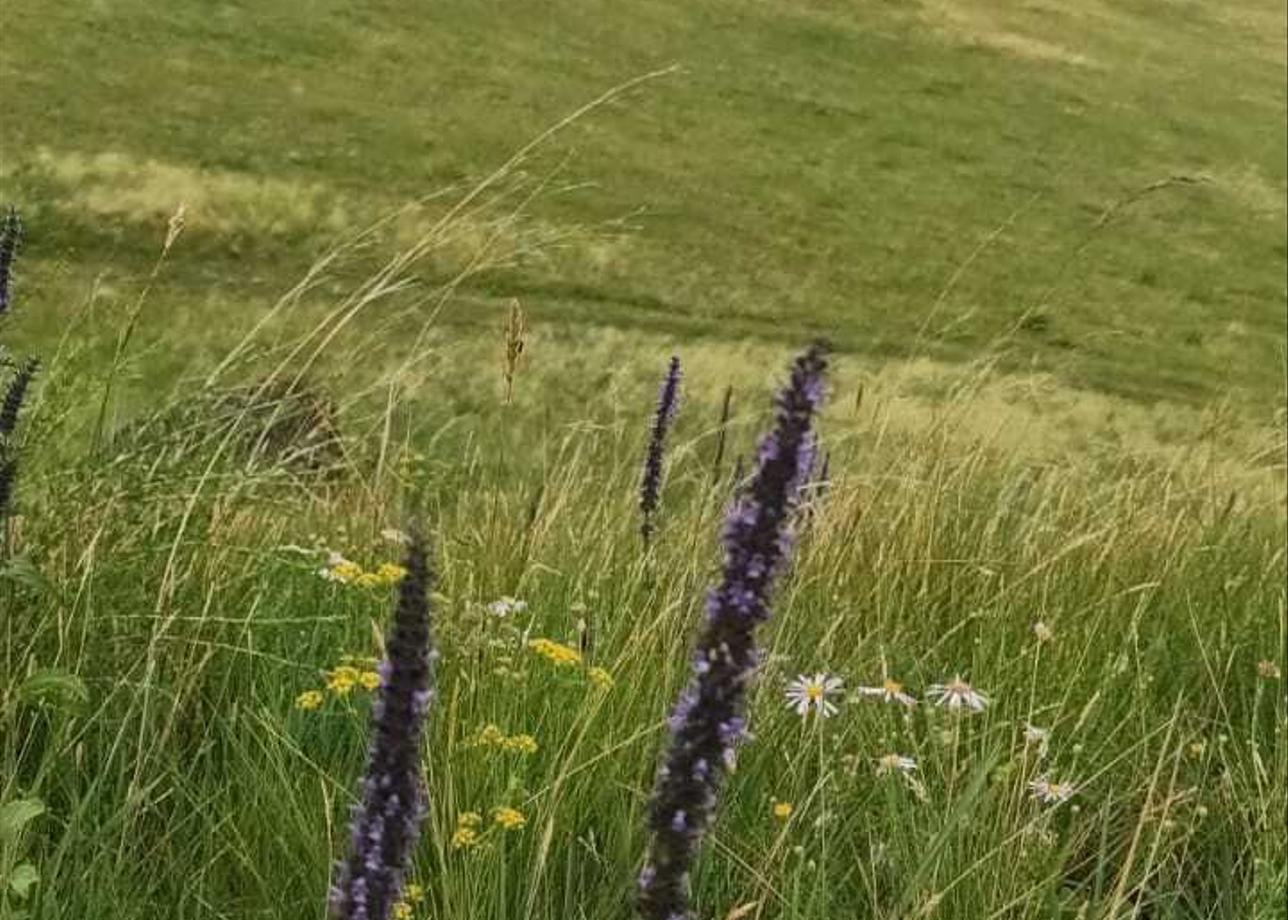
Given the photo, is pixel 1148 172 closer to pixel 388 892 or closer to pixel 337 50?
pixel 337 50

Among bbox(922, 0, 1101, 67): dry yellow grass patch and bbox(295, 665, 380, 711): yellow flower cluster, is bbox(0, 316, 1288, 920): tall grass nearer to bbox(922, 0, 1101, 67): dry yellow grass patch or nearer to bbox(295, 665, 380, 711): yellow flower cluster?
bbox(295, 665, 380, 711): yellow flower cluster

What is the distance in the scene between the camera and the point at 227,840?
3.09m

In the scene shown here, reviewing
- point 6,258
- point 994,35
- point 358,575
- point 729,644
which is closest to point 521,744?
point 358,575

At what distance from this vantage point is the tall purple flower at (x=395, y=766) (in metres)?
1.85

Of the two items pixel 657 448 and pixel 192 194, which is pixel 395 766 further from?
pixel 192 194

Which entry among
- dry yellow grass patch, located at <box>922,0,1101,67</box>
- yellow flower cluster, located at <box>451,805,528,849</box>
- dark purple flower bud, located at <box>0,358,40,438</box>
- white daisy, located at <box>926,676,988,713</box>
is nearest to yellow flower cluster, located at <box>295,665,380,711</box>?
yellow flower cluster, located at <box>451,805,528,849</box>

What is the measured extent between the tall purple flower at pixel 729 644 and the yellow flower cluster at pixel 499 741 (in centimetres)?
109

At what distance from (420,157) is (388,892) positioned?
22588mm

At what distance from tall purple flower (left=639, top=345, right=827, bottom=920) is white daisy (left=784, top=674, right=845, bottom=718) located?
1370mm

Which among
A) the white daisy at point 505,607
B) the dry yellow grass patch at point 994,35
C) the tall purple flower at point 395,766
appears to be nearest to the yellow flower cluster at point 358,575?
the white daisy at point 505,607

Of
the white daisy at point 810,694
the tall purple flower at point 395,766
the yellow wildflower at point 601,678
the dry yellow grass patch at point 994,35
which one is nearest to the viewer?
the tall purple flower at point 395,766

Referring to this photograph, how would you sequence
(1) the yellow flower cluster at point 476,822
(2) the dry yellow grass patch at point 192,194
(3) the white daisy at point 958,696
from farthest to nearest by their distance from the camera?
(2) the dry yellow grass patch at point 192,194 < (3) the white daisy at point 958,696 < (1) the yellow flower cluster at point 476,822

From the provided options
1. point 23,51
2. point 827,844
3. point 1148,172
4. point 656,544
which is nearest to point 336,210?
point 23,51

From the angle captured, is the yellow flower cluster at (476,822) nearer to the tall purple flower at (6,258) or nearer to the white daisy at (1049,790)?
the white daisy at (1049,790)
